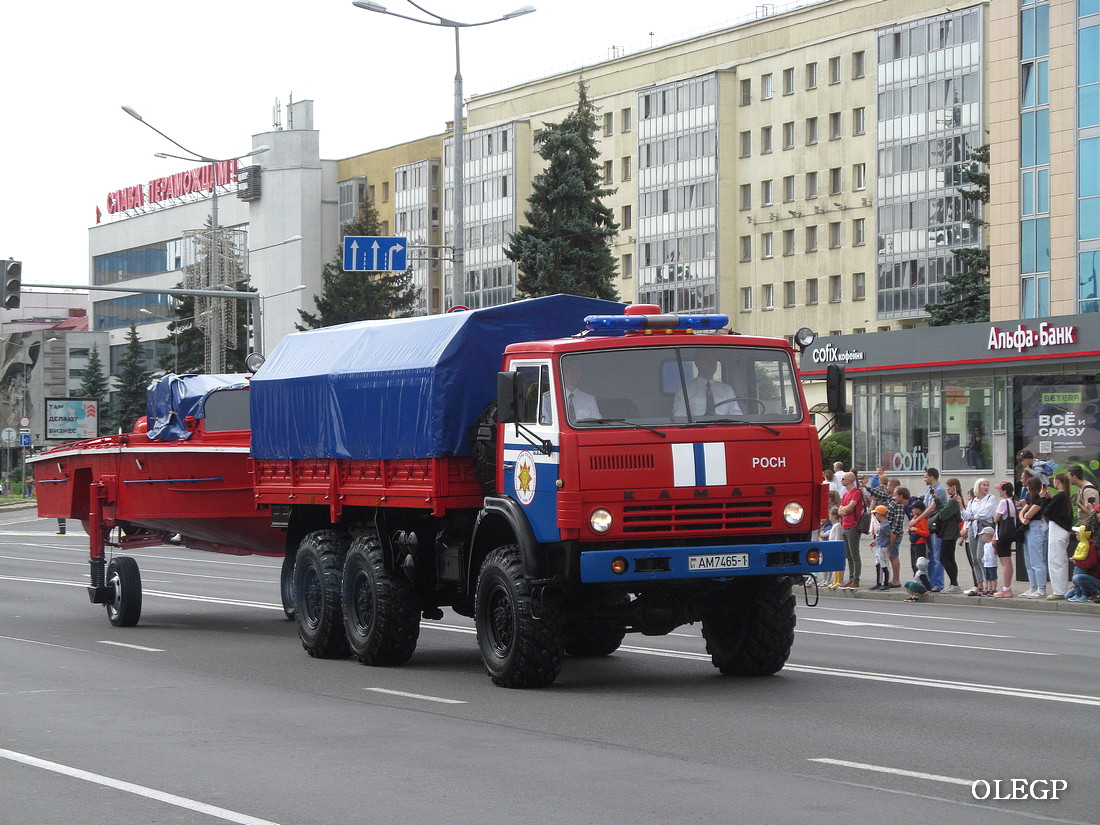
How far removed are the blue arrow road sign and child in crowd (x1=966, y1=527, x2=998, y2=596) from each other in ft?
43.3

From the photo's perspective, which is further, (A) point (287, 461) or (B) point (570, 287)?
(B) point (570, 287)


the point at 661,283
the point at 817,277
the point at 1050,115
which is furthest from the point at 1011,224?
the point at 661,283

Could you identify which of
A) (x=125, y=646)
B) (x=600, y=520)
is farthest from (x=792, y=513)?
(x=125, y=646)

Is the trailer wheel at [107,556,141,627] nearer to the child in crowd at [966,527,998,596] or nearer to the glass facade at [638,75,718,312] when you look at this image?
the child in crowd at [966,527,998,596]

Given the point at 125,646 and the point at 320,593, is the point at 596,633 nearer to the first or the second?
the point at 320,593

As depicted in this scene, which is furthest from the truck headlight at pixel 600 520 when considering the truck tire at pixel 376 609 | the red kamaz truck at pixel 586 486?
the truck tire at pixel 376 609

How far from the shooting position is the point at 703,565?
1298cm

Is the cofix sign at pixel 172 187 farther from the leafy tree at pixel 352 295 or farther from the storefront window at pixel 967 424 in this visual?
the storefront window at pixel 967 424

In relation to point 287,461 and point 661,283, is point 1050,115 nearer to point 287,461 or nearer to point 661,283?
point 661,283

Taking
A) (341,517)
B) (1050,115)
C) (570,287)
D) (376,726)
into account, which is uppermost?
(1050,115)

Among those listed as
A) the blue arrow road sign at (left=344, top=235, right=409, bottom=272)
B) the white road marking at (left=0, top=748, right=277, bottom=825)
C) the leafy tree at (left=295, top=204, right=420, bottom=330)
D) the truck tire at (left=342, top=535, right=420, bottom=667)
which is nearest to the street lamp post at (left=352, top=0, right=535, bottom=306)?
the blue arrow road sign at (left=344, top=235, right=409, bottom=272)

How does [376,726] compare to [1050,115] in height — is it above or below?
below

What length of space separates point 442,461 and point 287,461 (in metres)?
A: 3.40

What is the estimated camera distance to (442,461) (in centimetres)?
1473
